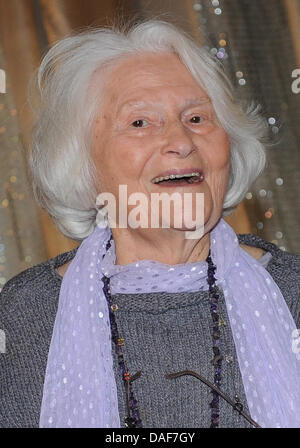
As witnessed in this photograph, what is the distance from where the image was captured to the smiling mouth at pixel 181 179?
5.15 feet

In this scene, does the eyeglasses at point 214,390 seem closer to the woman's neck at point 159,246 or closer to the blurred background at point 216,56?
the woman's neck at point 159,246

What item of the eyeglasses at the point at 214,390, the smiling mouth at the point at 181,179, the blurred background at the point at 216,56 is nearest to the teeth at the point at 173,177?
the smiling mouth at the point at 181,179

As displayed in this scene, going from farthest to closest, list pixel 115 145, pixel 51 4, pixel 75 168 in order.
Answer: pixel 51 4, pixel 75 168, pixel 115 145

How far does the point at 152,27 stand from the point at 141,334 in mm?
666

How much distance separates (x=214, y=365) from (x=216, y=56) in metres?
1.07

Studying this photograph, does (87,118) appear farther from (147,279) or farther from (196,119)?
(147,279)

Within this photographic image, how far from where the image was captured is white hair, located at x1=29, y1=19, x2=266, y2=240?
5.65 ft

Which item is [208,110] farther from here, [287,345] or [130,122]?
[287,345]

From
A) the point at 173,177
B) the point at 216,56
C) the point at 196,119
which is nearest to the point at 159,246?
the point at 173,177

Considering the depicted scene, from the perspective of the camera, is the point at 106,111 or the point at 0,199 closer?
the point at 106,111

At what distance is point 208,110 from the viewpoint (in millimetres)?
1698
